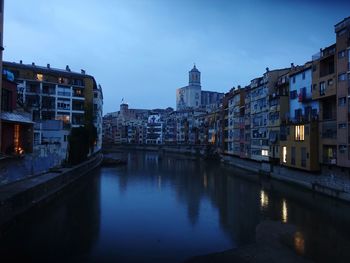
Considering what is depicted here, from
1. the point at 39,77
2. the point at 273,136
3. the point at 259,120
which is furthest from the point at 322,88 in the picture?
the point at 39,77

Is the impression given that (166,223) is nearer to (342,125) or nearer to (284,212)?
(284,212)

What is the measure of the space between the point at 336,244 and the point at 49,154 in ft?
109

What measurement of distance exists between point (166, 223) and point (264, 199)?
1413 cm

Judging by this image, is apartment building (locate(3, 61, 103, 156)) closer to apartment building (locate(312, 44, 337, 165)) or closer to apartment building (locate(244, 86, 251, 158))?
apartment building (locate(244, 86, 251, 158))

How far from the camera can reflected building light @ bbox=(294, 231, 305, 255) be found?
67.6ft

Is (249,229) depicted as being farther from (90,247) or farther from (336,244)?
(90,247)

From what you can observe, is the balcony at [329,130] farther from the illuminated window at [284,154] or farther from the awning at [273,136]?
the awning at [273,136]

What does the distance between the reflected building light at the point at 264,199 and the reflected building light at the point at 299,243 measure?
963cm

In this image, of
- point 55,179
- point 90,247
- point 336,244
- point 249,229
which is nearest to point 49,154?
point 55,179

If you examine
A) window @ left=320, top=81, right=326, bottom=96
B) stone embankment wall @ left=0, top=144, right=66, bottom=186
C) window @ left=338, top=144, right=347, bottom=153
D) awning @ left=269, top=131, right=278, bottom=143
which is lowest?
stone embankment wall @ left=0, top=144, right=66, bottom=186

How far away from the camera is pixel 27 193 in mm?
28141

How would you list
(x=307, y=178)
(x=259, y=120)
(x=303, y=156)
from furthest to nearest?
(x=259, y=120) → (x=303, y=156) → (x=307, y=178)

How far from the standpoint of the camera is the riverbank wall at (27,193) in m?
23.8

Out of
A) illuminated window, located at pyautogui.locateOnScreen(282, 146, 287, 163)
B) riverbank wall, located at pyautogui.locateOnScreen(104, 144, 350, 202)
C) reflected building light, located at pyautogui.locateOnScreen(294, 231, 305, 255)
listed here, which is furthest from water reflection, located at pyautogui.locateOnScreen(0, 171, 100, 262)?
illuminated window, located at pyautogui.locateOnScreen(282, 146, 287, 163)
